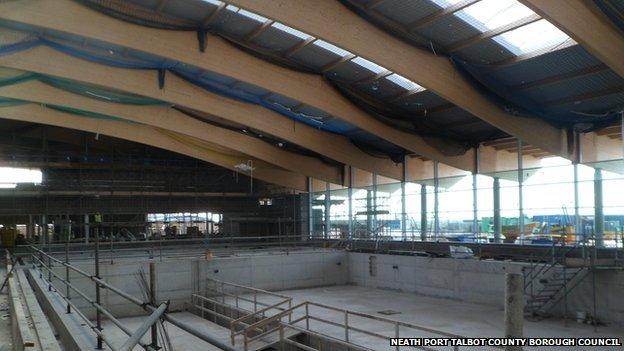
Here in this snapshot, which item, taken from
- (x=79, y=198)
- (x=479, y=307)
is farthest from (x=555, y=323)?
(x=79, y=198)

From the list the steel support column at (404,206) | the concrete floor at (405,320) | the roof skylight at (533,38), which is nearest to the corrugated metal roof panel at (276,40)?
the roof skylight at (533,38)

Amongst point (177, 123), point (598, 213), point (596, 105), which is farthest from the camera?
point (177, 123)

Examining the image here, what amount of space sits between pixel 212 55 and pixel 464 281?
44.2 feet

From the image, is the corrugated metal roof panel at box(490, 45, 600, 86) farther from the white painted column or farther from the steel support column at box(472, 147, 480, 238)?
the white painted column

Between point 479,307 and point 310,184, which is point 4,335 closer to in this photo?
point 479,307

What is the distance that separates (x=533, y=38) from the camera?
17.4 meters

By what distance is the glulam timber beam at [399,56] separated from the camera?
16.2m

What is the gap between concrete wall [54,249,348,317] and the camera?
22453 millimetres

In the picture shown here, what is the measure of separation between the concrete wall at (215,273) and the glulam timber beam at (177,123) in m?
6.71

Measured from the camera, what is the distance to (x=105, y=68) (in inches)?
849

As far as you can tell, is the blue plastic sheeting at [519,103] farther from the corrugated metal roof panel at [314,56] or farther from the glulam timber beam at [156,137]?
the glulam timber beam at [156,137]

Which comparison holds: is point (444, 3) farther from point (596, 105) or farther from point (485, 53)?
point (596, 105)

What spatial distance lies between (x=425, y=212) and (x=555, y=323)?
11281 millimetres

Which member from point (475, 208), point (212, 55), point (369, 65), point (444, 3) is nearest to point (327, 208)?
point (475, 208)
